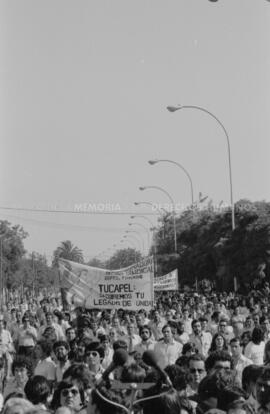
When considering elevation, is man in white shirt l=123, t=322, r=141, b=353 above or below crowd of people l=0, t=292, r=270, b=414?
above

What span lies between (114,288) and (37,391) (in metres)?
11.7

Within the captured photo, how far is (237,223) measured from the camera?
141 feet

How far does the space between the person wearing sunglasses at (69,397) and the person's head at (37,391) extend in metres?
0.14

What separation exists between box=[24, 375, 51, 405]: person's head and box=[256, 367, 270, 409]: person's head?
6.14ft

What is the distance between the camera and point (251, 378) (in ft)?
25.1

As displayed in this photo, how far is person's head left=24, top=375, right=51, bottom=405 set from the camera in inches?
294

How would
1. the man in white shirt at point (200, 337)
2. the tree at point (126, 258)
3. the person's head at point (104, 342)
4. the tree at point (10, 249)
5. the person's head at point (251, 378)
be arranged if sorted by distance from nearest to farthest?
the person's head at point (251, 378)
the person's head at point (104, 342)
the man in white shirt at point (200, 337)
the tree at point (10, 249)
the tree at point (126, 258)

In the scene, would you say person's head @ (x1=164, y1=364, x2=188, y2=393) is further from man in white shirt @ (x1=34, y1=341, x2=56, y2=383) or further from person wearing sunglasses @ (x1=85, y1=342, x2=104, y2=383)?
man in white shirt @ (x1=34, y1=341, x2=56, y2=383)

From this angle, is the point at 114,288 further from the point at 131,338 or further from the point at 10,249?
the point at 10,249

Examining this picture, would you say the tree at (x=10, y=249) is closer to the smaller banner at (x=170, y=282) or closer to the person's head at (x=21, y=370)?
the smaller banner at (x=170, y=282)

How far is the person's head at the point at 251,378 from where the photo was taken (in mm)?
7548

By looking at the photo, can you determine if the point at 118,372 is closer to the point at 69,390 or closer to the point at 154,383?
the point at 154,383

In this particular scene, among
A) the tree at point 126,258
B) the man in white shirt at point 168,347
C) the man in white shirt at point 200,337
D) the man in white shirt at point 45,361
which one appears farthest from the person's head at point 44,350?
the tree at point 126,258

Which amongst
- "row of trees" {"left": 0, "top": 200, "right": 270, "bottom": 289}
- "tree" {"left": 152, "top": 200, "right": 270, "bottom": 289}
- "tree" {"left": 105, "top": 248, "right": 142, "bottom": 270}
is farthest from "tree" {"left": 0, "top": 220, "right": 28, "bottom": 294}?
"tree" {"left": 105, "top": 248, "right": 142, "bottom": 270}
